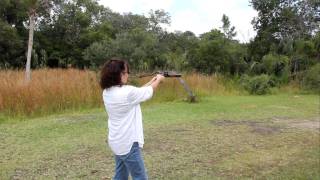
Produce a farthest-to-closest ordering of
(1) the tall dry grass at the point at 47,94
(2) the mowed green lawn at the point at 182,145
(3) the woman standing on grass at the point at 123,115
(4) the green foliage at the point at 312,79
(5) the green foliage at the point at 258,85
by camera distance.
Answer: (4) the green foliage at the point at 312,79 < (5) the green foliage at the point at 258,85 < (1) the tall dry grass at the point at 47,94 < (2) the mowed green lawn at the point at 182,145 < (3) the woman standing on grass at the point at 123,115

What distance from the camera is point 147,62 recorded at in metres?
19.9

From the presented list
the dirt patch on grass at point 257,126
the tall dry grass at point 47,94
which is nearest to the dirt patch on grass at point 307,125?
the dirt patch on grass at point 257,126

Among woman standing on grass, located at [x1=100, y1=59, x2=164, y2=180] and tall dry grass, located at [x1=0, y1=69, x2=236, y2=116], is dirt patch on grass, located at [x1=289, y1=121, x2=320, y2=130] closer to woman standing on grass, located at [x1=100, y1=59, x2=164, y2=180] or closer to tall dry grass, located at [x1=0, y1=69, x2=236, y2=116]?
tall dry grass, located at [x1=0, y1=69, x2=236, y2=116]

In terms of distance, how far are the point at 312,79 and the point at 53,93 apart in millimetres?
A: 10157

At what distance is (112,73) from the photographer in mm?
3877

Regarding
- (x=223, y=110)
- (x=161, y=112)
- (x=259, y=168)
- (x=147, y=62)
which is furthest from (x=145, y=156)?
(x=147, y=62)

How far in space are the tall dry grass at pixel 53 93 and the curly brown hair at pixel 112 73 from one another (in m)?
6.37

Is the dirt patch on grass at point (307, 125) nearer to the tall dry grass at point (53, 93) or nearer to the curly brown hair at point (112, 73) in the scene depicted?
the tall dry grass at point (53, 93)

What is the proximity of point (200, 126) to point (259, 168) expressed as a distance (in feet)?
9.86

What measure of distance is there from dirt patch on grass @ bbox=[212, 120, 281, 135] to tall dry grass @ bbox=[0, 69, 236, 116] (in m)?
3.33

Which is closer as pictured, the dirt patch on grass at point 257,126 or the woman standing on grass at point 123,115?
the woman standing on grass at point 123,115

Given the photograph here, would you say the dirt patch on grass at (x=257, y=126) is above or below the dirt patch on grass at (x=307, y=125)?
below

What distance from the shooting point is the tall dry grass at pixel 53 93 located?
9.95 meters

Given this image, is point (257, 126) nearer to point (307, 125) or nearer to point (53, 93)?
point (307, 125)
